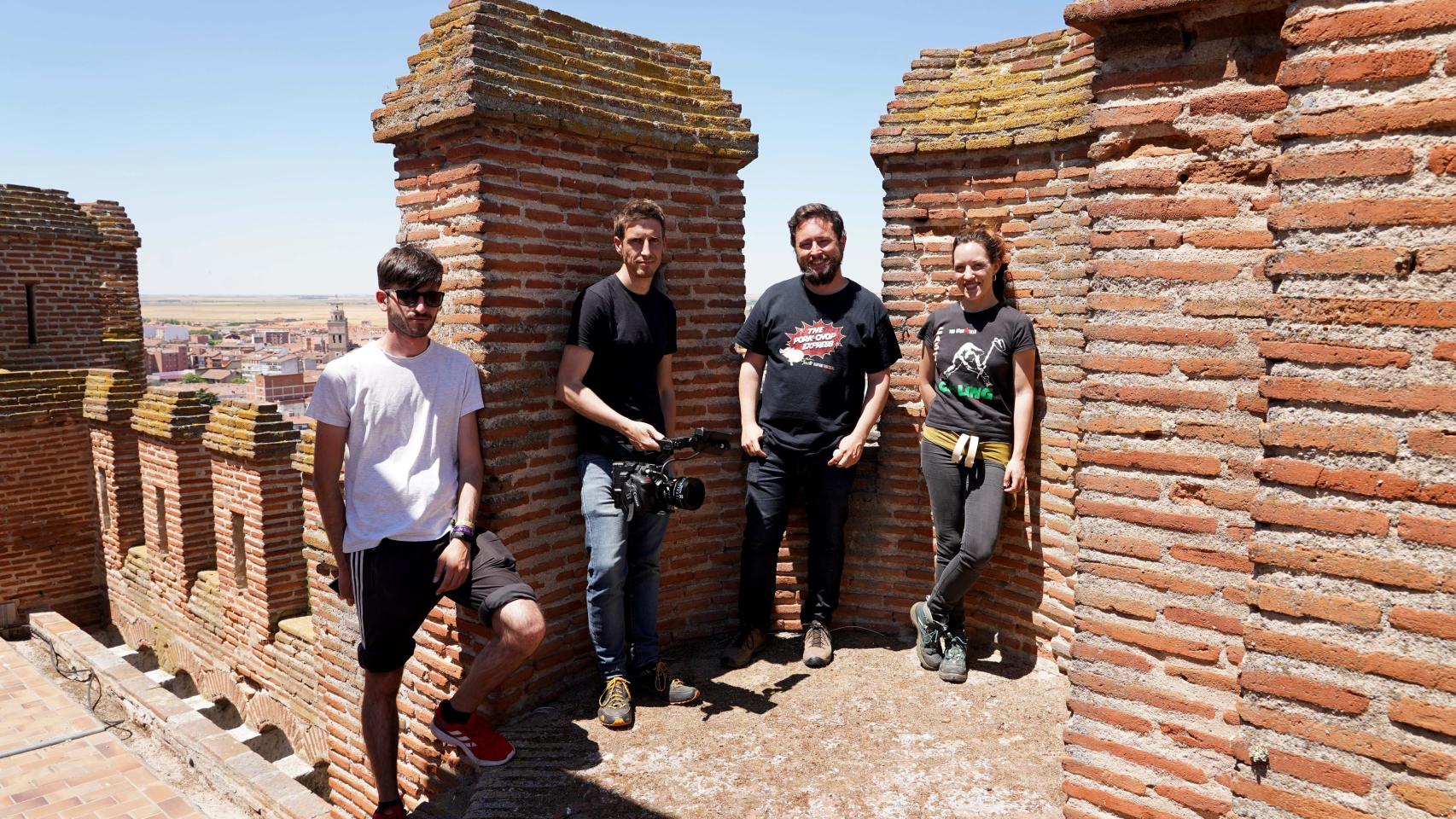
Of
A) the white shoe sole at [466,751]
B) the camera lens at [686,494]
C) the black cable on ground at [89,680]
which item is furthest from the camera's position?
the black cable on ground at [89,680]

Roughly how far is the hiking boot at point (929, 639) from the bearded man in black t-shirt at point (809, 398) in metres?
0.49

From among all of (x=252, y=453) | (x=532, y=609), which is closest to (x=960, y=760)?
(x=532, y=609)

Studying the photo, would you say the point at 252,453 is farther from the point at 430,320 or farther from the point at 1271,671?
the point at 1271,671

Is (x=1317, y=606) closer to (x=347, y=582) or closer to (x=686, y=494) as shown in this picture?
(x=686, y=494)

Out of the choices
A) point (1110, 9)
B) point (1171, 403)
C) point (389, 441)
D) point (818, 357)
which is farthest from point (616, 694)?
point (1110, 9)

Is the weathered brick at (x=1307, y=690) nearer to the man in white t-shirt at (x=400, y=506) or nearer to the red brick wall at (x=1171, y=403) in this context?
the red brick wall at (x=1171, y=403)

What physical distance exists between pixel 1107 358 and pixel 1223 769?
4.31 ft

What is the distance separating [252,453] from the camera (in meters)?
9.23

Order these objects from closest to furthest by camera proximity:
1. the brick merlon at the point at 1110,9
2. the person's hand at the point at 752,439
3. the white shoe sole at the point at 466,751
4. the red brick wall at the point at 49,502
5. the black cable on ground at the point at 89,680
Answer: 1. the brick merlon at the point at 1110,9
2. the white shoe sole at the point at 466,751
3. the person's hand at the point at 752,439
4. the black cable on ground at the point at 89,680
5. the red brick wall at the point at 49,502

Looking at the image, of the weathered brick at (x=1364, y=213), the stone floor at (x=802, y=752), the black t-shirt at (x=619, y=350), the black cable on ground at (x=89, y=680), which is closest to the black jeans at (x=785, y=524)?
the stone floor at (x=802, y=752)

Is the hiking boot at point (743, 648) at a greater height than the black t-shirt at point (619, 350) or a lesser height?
lesser

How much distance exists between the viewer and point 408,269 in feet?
11.2

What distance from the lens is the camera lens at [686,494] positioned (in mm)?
3951

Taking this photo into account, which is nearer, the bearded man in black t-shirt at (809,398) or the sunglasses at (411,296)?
the sunglasses at (411,296)
